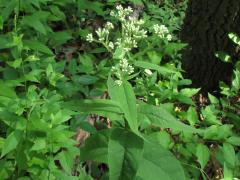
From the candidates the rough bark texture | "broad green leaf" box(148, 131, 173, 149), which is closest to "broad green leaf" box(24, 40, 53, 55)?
"broad green leaf" box(148, 131, 173, 149)

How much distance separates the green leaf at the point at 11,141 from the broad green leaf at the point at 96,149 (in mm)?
452

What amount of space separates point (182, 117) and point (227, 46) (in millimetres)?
1215

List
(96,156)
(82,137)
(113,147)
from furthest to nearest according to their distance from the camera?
1. (82,137)
2. (96,156)
3. (113,147)

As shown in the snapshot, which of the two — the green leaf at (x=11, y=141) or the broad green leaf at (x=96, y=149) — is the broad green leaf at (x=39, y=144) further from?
the broad green leaf at (x=96, y=149)

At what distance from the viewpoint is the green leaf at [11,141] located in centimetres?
219

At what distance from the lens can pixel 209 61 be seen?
4.05m

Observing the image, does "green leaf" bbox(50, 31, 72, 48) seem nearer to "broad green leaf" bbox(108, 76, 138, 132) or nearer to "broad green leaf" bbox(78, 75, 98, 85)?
"broad green leaf" bbox(78, 75, 98, 85)

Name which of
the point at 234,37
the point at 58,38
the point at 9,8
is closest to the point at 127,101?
the point at 9,8

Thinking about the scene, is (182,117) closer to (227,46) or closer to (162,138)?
(162,138)

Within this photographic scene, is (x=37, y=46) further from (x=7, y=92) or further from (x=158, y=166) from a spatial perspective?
(x=158, y=166)

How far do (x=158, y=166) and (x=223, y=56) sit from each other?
2318mm

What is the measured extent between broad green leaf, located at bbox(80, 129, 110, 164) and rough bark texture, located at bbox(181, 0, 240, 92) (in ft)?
7.41

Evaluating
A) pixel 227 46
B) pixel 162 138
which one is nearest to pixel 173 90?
pixel 162 138

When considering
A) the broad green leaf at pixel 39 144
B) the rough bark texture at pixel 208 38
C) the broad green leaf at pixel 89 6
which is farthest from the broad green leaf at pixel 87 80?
the rough bark texture at pixel 208 38
